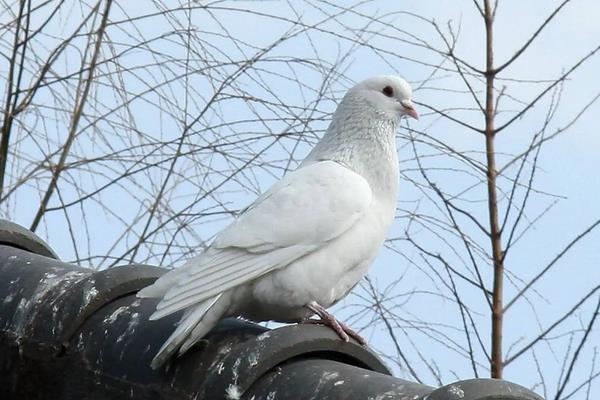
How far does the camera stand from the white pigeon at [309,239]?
288 cm

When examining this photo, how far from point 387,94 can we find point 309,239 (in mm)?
728

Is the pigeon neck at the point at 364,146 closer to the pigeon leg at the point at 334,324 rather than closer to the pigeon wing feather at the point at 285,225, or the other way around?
the pigeon wing feather at the point at 285,225

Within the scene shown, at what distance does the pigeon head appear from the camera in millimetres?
3705

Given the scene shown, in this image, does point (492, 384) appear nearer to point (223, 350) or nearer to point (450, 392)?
point (450, 392)

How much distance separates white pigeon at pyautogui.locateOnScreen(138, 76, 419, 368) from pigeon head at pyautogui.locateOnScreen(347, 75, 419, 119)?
0.08 ft

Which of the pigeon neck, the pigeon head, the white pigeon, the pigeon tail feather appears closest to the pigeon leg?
the white pigeon

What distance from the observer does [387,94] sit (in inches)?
148

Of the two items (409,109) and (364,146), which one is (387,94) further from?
(364,146)

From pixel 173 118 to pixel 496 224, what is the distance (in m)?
1.21

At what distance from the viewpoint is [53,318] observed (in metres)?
2.84

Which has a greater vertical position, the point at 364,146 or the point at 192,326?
the point at 364,146

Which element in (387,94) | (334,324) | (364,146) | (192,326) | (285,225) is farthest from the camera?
(387,94)

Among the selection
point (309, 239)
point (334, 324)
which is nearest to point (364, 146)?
Result: point (309, 239)

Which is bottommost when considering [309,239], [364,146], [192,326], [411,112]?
[192,326]
